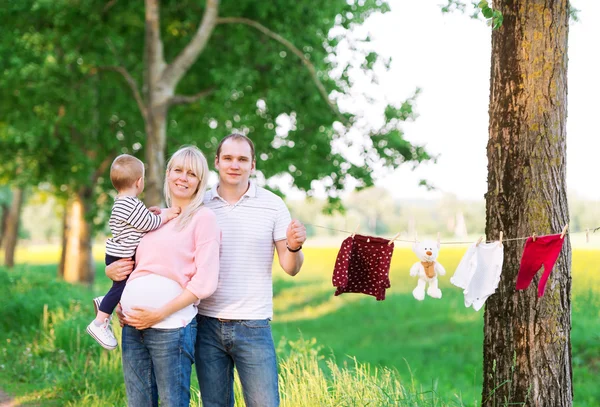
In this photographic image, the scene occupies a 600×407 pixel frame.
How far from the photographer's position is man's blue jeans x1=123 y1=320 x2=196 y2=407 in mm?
3807

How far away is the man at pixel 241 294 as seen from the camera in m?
4.00

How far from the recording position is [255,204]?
4121 mm

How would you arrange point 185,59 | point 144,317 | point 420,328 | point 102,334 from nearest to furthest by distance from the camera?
point 144,317 → point 102,334 → point 185,59 → point 420,328

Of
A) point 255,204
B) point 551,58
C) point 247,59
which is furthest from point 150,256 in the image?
point 247,59

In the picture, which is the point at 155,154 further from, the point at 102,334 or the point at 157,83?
the point at 102,334

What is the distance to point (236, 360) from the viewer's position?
4051 mm

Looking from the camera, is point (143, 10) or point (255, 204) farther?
point (143, 10)

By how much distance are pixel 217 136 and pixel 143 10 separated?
3.11 metres

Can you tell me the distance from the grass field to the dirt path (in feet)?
0.43

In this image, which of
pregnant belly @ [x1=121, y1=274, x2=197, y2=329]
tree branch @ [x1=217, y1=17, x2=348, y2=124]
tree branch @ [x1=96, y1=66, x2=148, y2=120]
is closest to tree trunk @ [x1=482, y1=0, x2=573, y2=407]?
pregnant belly @ [x1=121, y1=274, x2=197, y2=329]

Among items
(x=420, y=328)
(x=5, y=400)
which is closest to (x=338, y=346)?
(x=420, y=328)

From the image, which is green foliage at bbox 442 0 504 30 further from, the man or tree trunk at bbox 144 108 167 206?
tree trunk at bbox 144 108 167 206

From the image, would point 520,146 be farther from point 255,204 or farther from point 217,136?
point 217,136

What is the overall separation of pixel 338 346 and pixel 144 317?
45.4ft
